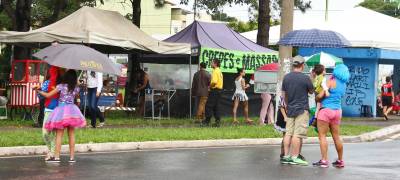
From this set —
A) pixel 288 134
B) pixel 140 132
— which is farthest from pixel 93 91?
pixel 288 134

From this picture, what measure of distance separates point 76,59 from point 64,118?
0.96 m

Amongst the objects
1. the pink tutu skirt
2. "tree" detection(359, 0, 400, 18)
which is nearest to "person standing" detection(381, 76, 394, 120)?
the pink tutu skirt

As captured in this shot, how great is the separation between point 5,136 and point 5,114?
568cm

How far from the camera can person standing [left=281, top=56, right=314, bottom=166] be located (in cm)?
1081

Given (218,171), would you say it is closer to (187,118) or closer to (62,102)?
(62,102)

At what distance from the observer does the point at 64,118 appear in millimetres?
10602

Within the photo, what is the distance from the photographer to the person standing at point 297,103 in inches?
426

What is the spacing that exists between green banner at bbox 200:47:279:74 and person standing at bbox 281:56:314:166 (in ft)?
31.8

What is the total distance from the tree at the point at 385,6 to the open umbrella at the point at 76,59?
75302 millimetres

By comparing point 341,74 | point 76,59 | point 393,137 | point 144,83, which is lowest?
point 393,137

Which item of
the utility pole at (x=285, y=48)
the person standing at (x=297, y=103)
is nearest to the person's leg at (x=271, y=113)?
the utility pole at (x=285, y=48)

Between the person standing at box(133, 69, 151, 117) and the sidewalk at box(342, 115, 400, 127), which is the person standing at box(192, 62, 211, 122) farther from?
the sidewalk at box(342, 115, 400, 127)

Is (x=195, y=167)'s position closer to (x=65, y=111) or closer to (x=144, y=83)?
(x=65, y=111)

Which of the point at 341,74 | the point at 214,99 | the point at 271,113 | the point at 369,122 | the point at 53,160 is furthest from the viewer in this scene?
the point at 369,122
